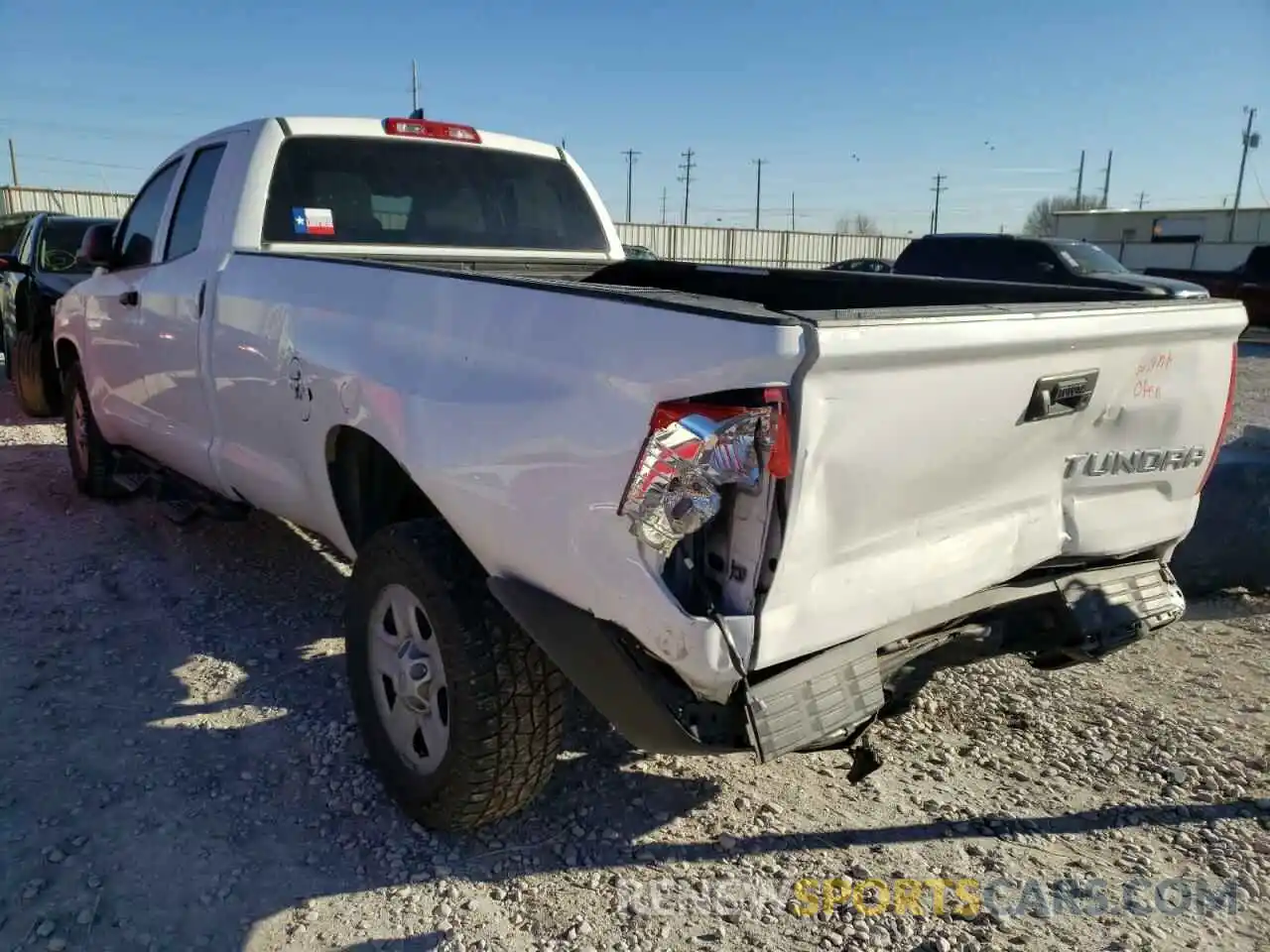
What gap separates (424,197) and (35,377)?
5.52 metres

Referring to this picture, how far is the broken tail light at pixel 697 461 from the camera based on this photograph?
1.94 m

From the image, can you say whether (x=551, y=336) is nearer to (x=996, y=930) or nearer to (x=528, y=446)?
(x=528, y=446)

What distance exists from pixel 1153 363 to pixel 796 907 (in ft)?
5.64

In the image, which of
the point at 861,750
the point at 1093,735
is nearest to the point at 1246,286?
the point at 1093,735

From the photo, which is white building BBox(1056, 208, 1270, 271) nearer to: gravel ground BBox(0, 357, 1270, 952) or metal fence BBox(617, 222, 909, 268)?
metal fence BBox(617, 222, 909, 268)

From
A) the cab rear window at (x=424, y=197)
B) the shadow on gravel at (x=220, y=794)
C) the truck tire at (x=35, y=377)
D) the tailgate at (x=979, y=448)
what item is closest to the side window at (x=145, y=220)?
the cab rear window at (x=424, y=197)

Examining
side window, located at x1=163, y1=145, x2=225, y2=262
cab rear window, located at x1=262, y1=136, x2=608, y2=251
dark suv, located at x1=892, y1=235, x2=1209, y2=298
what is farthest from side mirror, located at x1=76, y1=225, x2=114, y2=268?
dark suv, located at x1=892, y1=235, x2=1209, y2=298

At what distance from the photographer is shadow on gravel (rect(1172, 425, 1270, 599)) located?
4.76 m

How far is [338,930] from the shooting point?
2.51 m

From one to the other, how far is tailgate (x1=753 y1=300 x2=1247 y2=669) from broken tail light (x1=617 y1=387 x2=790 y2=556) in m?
0.06

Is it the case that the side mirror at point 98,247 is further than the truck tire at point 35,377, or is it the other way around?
the truck tire at point 35,377

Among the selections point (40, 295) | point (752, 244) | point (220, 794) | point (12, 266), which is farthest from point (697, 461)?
point (752, 244)

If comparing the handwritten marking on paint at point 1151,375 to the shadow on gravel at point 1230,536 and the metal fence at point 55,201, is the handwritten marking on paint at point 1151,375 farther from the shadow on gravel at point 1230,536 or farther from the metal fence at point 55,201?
the metal fence at point 55,201

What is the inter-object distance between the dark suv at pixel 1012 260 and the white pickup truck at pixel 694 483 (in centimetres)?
1160
